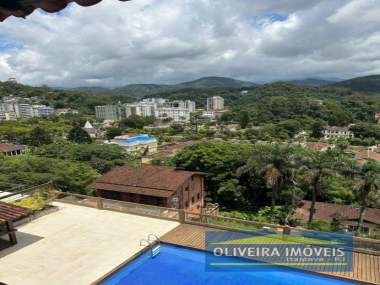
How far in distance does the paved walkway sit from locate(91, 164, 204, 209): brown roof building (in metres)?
6.20

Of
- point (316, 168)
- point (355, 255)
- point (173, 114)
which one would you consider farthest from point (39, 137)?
point (173, 114)

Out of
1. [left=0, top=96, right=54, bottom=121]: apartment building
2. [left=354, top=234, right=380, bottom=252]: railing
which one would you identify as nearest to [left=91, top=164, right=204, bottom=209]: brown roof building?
[left=354, top=234, right=380, bottom=252]: railing

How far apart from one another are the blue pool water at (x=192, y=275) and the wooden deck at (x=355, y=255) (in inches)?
12.2

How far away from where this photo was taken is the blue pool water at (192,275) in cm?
609

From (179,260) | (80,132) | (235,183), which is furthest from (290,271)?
(80,132)

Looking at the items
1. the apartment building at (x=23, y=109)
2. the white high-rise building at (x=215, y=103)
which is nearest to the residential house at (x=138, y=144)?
the apartment building at (x=23, y=109)

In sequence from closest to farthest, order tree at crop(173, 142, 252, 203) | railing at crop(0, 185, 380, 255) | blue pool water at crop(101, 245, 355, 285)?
blue pool water at crop(101, 245, 355, 285), railing at crop(0, 185, 380, 255), tree at crop(173, 142, 252, 203)

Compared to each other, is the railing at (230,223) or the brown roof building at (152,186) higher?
the railing at (230,223)

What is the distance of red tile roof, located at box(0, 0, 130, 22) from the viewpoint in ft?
4.41

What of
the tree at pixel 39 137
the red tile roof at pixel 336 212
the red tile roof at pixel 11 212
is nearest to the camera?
the red tile roof at pixel 11 212

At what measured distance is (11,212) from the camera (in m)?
7.31

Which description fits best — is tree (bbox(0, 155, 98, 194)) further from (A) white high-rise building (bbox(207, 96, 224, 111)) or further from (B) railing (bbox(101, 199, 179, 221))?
(A) white high-rise building (bbox(207, 96, 224, 111))

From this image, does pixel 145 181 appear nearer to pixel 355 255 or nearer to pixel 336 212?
pixel 355 255

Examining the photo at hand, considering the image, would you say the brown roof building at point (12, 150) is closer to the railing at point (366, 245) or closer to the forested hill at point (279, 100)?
the railing at point (366, 245)
